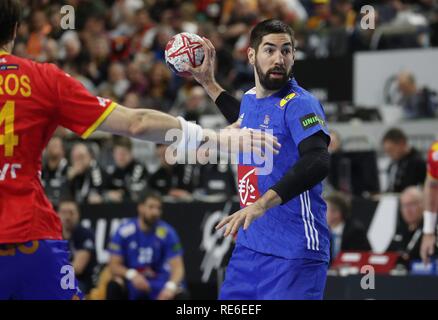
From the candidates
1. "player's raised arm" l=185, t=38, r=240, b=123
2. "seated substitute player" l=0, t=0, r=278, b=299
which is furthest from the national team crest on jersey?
"seated substitute player" l=0, t=0, r=278, b=299

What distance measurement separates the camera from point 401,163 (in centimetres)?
1468

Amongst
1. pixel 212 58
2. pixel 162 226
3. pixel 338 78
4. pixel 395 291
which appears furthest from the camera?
pixel 338 78

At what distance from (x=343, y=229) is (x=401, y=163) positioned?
7.36 feet

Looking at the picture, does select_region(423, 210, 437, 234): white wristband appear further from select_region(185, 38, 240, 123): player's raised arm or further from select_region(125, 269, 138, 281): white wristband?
select_region(125, 269, 138, 281): white wristband

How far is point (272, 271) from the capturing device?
7.06 metres

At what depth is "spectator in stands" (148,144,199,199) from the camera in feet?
49.9

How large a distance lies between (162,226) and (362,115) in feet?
16.5

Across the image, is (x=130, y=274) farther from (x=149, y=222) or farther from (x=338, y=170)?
(x=338, y=170)

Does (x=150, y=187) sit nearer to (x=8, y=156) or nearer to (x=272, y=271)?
(x=272, y=271)

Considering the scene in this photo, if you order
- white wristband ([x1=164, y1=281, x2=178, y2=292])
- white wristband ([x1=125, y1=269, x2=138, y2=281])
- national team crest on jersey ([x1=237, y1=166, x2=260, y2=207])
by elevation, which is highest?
national team crest on jersey ([x1=237, y1=166, x2=260, y2=207])

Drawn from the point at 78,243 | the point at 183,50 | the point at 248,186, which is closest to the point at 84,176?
the point at 78,243

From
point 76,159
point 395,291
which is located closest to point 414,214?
point 395,291

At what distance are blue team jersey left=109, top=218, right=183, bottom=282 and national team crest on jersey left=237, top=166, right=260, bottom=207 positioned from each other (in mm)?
6224

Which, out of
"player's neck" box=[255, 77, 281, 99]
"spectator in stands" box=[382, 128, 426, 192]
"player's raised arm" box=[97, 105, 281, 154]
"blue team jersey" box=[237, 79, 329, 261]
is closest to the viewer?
"player's raised arm" box=[97, 105, 281, 154]
